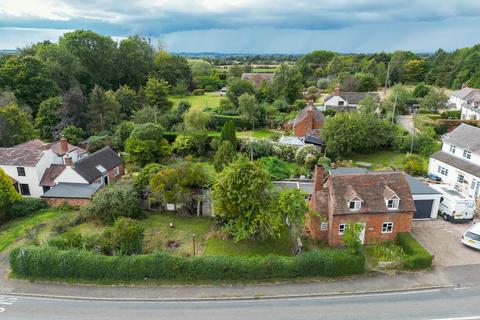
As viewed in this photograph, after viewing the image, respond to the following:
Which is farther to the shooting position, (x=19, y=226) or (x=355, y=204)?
(x=19, y=226)

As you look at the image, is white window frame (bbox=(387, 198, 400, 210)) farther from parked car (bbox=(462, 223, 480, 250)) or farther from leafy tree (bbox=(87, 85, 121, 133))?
leafy tree (bbox=(87, 85, 121, 133))

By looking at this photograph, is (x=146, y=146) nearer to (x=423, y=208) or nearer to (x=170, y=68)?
(x=423, y=208)

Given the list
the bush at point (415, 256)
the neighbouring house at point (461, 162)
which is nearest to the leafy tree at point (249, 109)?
the neighbouring house at point (461, 162)

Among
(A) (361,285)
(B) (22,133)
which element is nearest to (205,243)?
(A) (361,285)

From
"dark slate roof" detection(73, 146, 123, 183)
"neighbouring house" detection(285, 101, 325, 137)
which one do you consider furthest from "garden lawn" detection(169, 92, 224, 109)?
"dark slate roof" detection(73, 146, 123, 183)

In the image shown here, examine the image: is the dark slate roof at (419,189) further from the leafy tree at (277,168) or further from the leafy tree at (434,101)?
the leafy tree at (434,101)

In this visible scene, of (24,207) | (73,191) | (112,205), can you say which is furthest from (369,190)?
(24,207)
